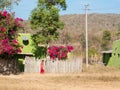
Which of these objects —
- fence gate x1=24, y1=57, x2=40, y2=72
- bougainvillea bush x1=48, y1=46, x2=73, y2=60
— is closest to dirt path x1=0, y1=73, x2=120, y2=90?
fence gate x1=24, y1=57, x2=40, y2=72

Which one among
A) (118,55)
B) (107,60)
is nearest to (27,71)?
(118,55)

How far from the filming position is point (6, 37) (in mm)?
36438

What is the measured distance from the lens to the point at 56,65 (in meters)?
41.2

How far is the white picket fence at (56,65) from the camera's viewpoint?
4084 cm

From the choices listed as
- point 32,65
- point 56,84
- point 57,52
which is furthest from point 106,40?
point 56,84

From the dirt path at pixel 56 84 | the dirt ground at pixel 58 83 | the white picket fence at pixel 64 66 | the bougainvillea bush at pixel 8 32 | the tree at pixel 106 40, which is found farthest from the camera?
the tree at pixel 106 40

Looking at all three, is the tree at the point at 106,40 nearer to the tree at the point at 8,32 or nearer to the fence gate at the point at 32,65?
the fence gate at the point at 32,65

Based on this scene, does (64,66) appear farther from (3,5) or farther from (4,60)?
(3,5)

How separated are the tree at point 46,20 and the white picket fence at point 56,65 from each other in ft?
10.9

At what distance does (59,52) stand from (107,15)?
126 metres

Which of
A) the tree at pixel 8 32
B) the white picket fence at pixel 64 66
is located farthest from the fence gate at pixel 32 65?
the tree at pixel 8 32

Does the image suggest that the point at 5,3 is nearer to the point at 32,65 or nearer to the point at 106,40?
the point at 32,65

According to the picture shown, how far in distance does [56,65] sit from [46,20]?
5553 mm

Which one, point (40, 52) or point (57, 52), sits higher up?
point (57, 52)
